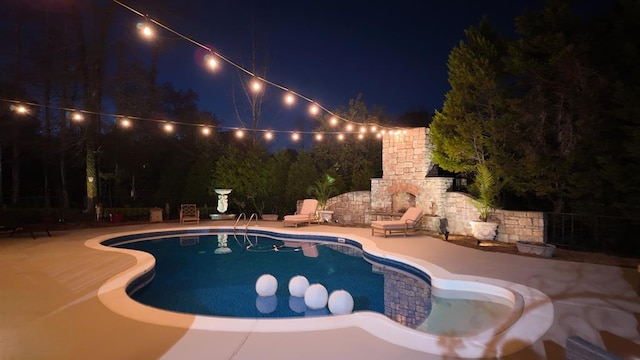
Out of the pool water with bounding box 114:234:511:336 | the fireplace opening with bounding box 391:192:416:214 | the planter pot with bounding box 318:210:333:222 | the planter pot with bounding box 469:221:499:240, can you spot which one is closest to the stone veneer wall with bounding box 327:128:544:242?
the fireplace opening with bounding box 391:192:416:214

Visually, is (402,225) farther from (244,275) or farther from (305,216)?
(244,275)

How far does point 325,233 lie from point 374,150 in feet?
19.6

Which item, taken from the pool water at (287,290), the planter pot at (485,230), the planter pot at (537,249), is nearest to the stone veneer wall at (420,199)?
the planter pot at (485,230)

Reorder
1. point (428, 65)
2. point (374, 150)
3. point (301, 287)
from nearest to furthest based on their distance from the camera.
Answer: point (301, 287)
point (374, 150)
point (428, 65)

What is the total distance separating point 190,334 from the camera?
358 centimetres

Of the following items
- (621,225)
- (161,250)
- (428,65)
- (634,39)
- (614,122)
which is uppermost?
(428,65)

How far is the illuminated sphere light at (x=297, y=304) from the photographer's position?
17.3ft

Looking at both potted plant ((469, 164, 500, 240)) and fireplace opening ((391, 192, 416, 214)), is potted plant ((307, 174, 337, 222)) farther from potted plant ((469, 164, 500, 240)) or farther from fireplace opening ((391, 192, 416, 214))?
potted plant ((469, 164, 500, 240))

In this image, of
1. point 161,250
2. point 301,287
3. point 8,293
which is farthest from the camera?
point 161,250

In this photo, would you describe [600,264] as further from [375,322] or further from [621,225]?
[375,322]

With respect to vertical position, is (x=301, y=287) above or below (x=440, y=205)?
below

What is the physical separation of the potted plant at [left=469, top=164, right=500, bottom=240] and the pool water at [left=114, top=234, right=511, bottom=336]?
3.07 m

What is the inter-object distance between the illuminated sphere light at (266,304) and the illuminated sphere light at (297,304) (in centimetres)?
23

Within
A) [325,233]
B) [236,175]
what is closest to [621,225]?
[325,233]
